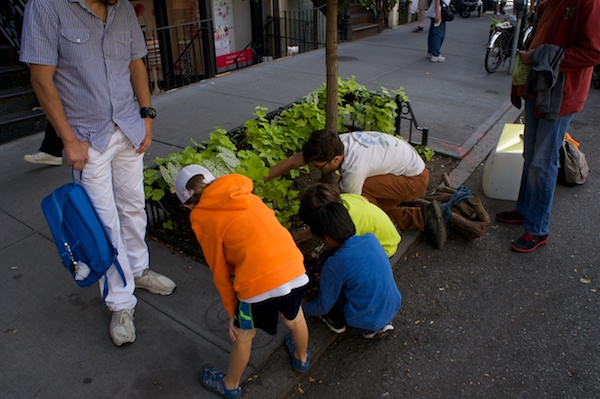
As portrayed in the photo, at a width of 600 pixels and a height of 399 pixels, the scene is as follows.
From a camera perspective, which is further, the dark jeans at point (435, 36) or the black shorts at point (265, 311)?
the dark jeans at point (435, 36)

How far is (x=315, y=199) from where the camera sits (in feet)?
9.37

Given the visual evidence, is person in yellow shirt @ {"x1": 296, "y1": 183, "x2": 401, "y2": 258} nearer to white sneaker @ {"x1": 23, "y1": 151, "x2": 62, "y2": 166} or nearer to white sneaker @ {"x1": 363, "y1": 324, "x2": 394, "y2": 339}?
white sneaker @ {"x1": 363, "y1": 324, "x2": 394, "y2": 339}

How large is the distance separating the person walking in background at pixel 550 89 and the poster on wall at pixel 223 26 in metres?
7.98

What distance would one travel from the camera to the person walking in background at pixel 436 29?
9711 millimetres

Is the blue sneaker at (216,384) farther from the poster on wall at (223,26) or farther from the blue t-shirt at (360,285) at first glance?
the poster on wall at (223,26)

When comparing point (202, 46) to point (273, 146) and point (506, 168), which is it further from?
point (506, 168)

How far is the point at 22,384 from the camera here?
2.56 meters

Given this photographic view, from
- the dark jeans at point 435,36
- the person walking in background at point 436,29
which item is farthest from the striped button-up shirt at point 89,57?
the dark jeans at point 435,36

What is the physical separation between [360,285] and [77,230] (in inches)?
61.0

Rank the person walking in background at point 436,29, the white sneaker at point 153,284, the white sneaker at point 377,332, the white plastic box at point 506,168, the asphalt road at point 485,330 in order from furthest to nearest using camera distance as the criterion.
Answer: the person walking in background at point 436,29 → the white plastic box at point 506,168 → the white sneaker at point 153,284 → the white sneaker at point 377,332 → the asphalt road at point 485,330

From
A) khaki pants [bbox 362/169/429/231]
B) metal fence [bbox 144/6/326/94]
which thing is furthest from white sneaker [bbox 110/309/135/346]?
metal fence [bbox 144/6/326/94]

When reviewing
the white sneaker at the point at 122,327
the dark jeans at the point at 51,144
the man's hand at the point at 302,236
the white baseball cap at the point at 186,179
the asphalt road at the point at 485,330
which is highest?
the white baseball cap at the point at 186,179

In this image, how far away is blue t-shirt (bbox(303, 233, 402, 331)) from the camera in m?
2.73

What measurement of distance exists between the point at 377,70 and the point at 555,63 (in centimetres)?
599
